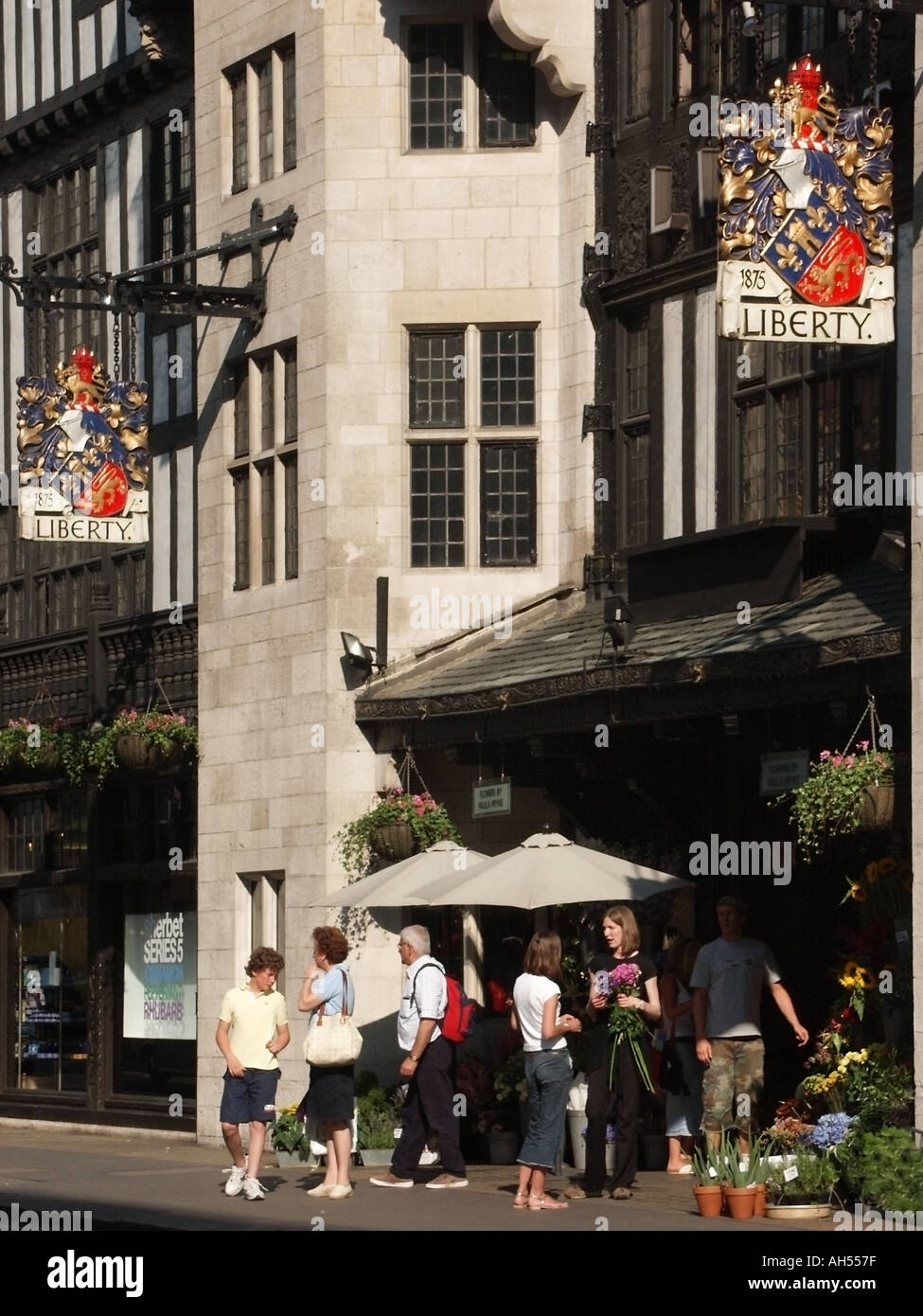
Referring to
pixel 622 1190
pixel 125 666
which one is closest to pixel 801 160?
pixel 622 1190

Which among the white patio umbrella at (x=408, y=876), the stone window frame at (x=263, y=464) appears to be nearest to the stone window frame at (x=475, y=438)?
the stone window frame at (x=263, y=464)

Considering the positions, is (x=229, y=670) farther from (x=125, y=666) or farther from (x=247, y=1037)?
(x=247, y=1037)

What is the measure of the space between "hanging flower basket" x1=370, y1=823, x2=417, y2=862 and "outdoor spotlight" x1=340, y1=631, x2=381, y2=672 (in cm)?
151

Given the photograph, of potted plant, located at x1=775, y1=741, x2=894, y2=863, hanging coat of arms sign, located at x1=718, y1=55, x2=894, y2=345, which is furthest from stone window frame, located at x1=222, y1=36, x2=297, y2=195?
potted plant, located at x1=775, y1=741, x2=894, y2=863

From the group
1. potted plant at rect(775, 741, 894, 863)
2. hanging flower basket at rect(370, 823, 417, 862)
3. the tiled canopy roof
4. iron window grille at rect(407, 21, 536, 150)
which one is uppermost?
iron window grille at rect(407, 21, 536, 150)

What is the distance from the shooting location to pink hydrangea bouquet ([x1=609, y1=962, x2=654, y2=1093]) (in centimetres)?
1842

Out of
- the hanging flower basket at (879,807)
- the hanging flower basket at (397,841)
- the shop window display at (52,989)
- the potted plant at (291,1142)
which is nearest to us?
the hanging flower basket at (879,807)

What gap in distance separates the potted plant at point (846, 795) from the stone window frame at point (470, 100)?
8780 millimetres

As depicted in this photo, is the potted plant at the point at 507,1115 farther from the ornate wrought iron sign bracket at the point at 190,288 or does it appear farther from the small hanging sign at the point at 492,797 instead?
the ornate wrought iron sign bracket at the point at 190,288

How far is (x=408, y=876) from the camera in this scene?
21.7 meters

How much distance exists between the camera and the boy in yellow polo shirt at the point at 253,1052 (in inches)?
742

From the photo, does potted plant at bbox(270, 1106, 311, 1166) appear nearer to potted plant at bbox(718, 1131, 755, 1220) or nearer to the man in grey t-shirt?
the man in grey t-shirt

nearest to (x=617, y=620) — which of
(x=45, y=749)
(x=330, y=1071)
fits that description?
(x=330, y=1071)

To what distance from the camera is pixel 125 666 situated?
28562mm
